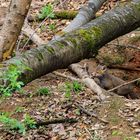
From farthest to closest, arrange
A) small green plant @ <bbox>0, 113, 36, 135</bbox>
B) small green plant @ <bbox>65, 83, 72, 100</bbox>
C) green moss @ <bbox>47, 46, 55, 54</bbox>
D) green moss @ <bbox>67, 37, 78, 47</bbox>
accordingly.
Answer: small green plant @ <bbox>65, 83, 72, 100</bbox>
green moss @ <bbox>67, 37, 78, 47</bbox>
green moss @ <bbox>47, 46, 55, 54</bbox>
small green plant @ <bbox>0, 113, 36, 135</bbox>

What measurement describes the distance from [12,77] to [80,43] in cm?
126

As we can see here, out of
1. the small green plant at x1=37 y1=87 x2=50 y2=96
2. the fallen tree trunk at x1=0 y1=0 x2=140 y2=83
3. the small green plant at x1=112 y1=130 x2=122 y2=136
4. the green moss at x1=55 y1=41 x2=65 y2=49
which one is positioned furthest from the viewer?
the small green plant at x1=37 y1=87 x2=50 y2=96

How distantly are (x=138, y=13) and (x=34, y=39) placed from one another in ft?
7.88

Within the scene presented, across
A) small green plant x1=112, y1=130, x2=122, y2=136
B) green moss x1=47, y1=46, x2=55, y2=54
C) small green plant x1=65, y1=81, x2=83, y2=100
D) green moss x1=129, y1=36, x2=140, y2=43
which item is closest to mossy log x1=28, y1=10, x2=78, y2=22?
green moss x1=129, y1=36, x2=140, y2=43

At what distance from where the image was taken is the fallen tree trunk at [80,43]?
10.6 feet

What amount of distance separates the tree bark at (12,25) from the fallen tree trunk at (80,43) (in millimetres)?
560

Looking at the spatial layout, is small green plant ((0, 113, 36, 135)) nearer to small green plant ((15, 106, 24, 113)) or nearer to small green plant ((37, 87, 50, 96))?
small green plant ((15, 106, 24, 113))

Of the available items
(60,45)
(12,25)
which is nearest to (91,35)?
(60,45)

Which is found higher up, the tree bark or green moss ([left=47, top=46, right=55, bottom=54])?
the tree bark

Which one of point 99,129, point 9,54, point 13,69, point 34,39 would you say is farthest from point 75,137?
point 34,39

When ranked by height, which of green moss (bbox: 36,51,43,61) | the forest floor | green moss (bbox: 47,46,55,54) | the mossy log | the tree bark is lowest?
the forest floor

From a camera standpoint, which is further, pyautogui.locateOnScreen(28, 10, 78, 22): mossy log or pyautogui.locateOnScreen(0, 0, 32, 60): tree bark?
pyautogui.locateOnScreen(28, 10, 78, 22): mossy log

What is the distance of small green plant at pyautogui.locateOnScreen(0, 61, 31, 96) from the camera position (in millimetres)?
2697

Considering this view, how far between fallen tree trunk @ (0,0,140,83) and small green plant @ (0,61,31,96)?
0.08m
